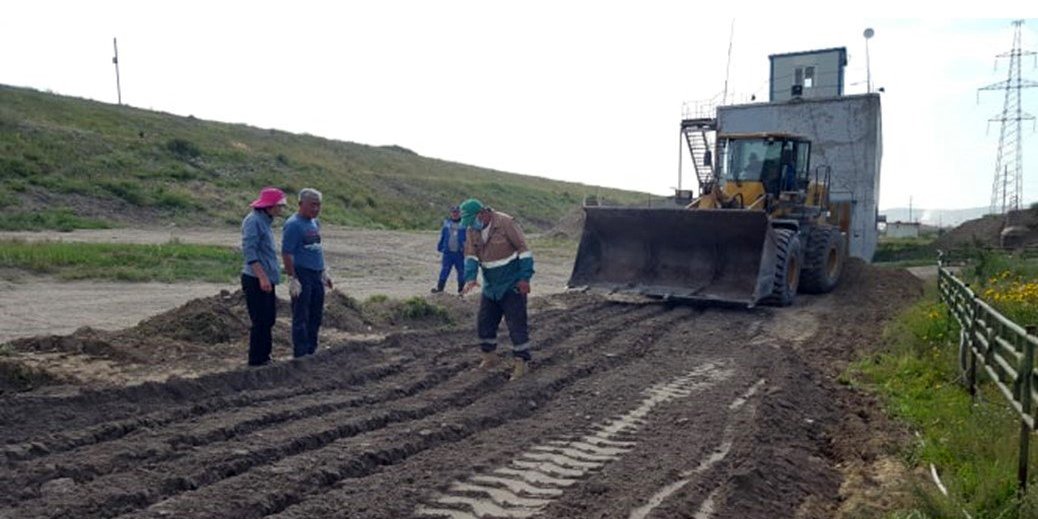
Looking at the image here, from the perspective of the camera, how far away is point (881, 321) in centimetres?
1313

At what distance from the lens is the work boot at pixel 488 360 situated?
28.4ft

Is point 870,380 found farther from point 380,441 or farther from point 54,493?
point 54,493

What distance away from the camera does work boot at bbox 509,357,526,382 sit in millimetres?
8352

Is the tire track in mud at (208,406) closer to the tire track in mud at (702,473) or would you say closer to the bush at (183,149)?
the tire track in mud at (702,473)

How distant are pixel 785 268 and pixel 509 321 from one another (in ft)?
23.0

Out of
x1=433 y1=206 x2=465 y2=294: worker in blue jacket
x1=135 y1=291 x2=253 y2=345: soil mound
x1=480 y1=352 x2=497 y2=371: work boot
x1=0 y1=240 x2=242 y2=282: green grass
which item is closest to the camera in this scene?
x1=480 y1=352 x2=497 y2=371: work boot

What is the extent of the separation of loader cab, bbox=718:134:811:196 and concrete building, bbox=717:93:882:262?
409cm

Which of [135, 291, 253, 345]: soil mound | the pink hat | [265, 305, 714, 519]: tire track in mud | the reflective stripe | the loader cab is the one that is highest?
the loader cab

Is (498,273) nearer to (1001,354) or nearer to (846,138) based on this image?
(1001,354)

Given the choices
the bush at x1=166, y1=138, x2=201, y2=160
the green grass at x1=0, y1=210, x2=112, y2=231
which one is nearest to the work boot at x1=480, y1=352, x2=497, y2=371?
the green grass at x1=0, y1=210, x2=112, y2=231

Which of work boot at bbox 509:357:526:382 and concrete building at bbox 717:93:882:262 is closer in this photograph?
work boot at bbox 509:357:526:382

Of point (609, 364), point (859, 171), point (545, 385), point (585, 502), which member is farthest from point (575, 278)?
point (585, 502)

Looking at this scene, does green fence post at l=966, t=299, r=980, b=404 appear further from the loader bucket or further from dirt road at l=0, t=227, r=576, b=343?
dirt road at l=0, t=227, r=576, b=343

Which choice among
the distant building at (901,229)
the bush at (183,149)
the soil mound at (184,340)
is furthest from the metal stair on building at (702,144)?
the distant building at (901,229)
